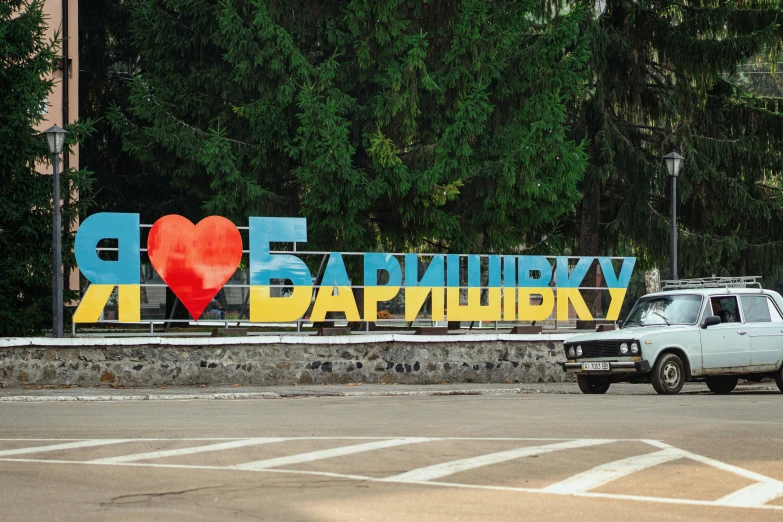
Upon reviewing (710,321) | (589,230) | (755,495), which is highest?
(589,230)

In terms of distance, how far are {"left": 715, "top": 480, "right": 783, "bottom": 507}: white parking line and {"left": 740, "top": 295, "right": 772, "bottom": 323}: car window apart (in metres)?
12.2

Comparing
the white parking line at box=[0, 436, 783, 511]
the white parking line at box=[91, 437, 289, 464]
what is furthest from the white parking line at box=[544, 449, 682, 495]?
the white parking line at box=[91, 437, 289, 464]

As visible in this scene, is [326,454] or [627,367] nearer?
[326,454]

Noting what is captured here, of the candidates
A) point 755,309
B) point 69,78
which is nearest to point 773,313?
point 755,309

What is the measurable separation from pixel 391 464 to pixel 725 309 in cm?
1222

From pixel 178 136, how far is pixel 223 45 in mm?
2362

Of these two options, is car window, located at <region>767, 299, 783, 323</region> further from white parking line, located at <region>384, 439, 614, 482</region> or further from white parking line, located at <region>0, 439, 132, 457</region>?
white parking line, located at <region>0, 439, 132, 457</region>

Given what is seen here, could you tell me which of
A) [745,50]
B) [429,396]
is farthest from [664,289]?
[745,50]

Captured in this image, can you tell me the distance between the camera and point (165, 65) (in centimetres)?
3045

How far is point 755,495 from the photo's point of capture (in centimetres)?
832

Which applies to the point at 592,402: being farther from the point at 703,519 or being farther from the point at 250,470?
the point at 703,519

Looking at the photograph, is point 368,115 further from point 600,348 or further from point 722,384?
point 722,384

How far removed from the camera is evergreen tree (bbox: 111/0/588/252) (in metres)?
27.7

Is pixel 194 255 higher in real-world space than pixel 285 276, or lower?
Answer: higher
